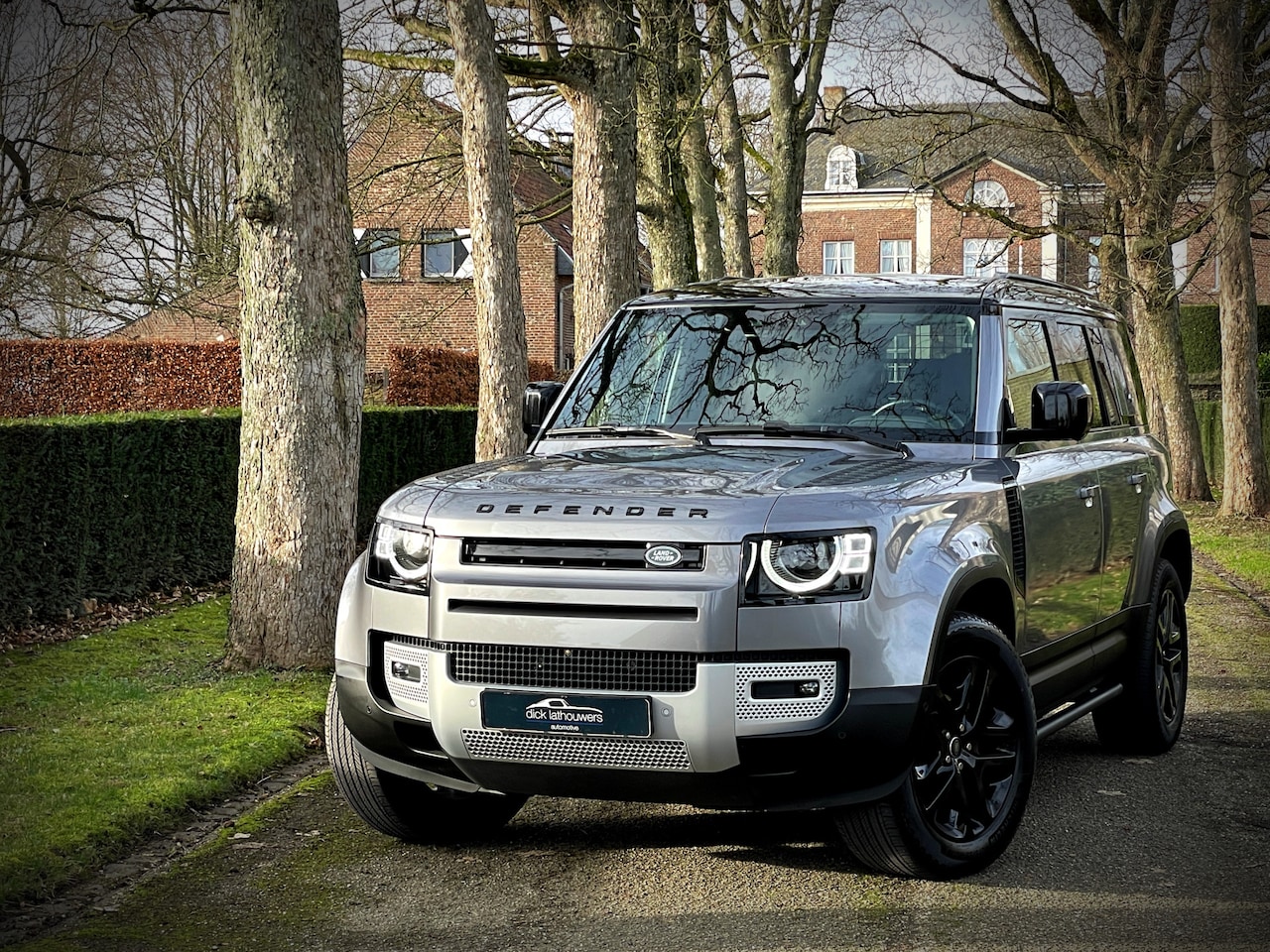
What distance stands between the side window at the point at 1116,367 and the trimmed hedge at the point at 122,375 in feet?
88.4

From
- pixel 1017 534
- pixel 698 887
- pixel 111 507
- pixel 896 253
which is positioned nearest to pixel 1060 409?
pixel 1017 534

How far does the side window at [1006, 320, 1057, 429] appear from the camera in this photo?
21.2 ft

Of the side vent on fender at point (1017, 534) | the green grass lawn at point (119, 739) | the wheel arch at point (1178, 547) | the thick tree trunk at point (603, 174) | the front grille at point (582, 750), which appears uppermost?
the thick tree trunk at point (603, 174)

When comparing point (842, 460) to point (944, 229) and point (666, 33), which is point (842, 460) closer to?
point (666, 33)

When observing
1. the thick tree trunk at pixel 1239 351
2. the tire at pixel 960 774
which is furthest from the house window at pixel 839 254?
the tire at pixel 960 774

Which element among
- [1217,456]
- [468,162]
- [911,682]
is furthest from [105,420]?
[1217,456]

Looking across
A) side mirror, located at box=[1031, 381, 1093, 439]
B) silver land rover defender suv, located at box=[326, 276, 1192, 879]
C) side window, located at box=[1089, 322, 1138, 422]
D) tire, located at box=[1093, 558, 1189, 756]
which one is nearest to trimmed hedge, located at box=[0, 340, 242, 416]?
side window, located at box=[1089, 322, 1138, 422]

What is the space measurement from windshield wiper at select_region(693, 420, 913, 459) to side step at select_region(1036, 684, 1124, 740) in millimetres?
1170

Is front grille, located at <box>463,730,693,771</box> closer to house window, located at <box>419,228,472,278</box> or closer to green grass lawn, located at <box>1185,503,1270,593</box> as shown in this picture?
green grass lawn, located at <box>1185,503,1270,593</box>

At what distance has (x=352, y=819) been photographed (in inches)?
257

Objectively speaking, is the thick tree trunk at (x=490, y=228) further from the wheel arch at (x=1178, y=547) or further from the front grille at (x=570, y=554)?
the front grille at (x=570, y=554)

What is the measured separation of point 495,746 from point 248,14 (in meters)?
6.07

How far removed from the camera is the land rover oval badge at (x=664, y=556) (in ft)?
16.1

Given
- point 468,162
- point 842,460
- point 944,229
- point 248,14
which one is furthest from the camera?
point 944,229
